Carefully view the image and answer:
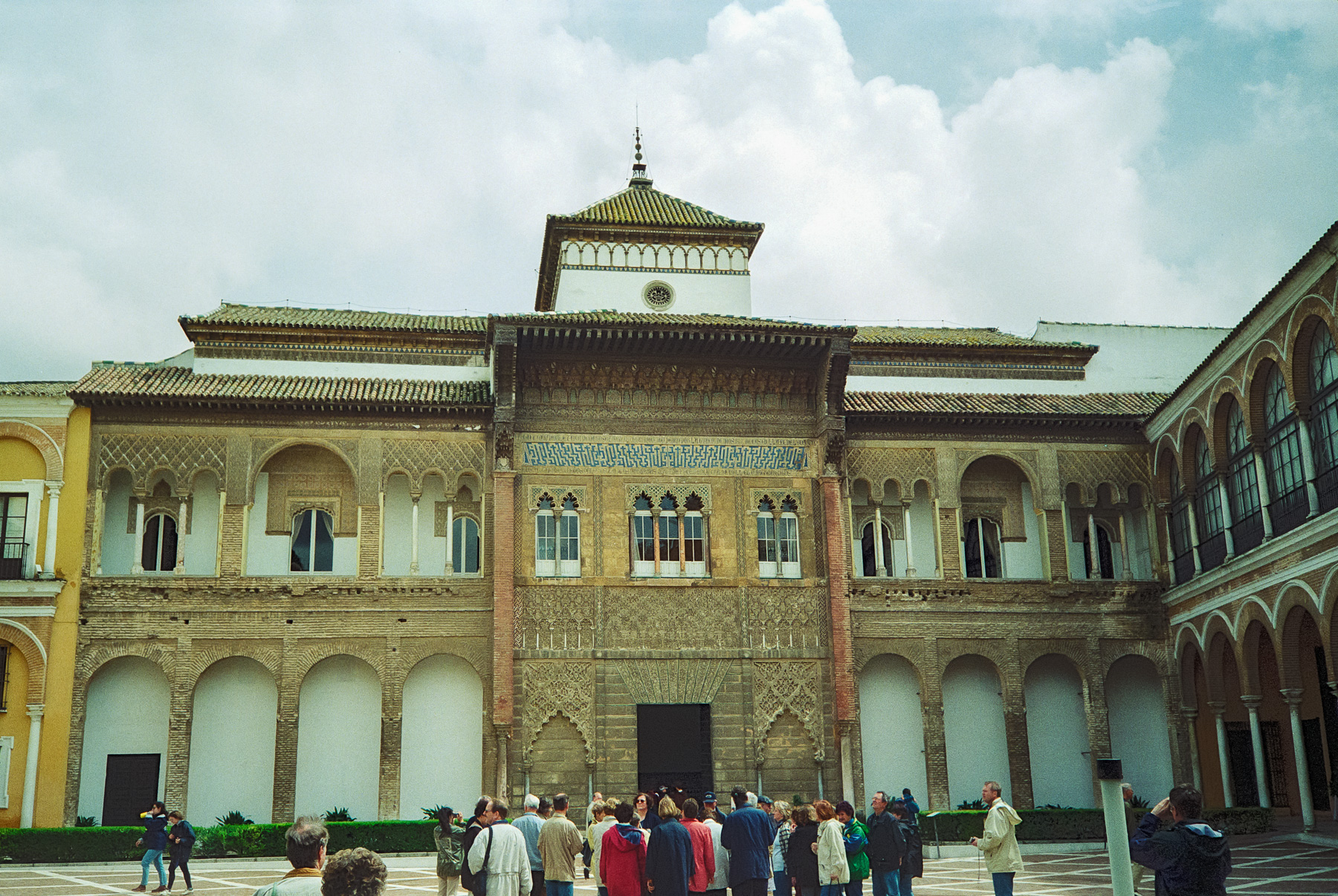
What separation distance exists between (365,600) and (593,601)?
436 centimetres

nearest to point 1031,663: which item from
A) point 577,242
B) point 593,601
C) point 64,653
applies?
point 593,601

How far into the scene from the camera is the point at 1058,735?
86.6 ft

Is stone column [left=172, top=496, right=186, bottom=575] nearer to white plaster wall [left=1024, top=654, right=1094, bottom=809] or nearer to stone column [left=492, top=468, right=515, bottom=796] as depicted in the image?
stone column [left=492, top=468, right=515, bottom=796]

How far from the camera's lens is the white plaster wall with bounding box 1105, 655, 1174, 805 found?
26.3 meters

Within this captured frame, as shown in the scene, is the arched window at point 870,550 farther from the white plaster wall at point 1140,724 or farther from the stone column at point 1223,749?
the stone column at point 1223,749

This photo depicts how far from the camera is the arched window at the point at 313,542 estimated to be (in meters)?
25.1

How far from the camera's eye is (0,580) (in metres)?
23.4

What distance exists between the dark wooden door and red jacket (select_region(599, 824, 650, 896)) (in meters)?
15.7

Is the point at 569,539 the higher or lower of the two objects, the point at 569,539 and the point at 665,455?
the lower

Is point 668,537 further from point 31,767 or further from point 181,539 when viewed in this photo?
point 31,767

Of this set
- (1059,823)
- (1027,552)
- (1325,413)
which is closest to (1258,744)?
(1059,823)

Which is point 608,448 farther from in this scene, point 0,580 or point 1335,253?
point 1335,253

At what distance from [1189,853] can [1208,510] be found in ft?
→ 63.5

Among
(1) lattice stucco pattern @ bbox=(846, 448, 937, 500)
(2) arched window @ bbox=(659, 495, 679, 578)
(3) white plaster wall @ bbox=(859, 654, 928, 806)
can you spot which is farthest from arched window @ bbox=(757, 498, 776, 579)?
(3) white plaster wall @ bbox=(859, 654, 928, 806)
